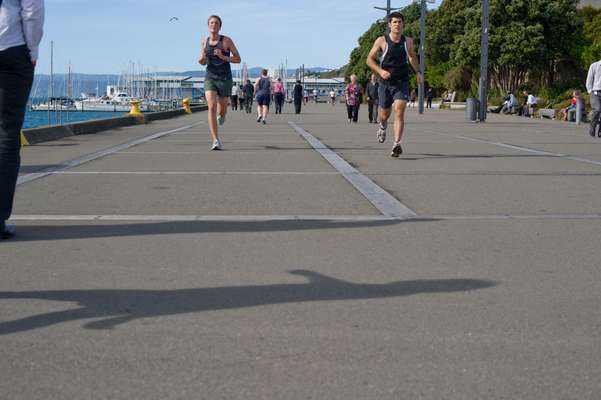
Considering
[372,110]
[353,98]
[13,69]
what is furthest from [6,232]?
[353,98]

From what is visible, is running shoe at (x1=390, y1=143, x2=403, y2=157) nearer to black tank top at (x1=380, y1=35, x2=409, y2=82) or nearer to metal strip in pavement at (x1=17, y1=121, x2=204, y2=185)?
black tank top at (x1=380, y1=35, x2=409, y2=82)

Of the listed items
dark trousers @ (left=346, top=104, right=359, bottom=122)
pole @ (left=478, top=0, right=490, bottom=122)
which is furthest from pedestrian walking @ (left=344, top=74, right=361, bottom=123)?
pole @ (left=478, top=0, right=490, bottom=122)

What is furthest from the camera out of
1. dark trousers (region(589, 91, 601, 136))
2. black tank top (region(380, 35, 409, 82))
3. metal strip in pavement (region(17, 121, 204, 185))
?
dark trousers (region(589, 91, 601, 136))

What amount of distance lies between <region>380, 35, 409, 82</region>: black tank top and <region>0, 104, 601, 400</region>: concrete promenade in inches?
150

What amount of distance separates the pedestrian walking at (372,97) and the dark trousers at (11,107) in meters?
21.5

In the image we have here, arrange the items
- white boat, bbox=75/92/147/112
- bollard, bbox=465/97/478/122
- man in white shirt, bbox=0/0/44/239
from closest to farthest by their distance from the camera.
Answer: man in white shirt, bbox=0/0/44/239
bollard, bbox=465/97/478/122
white boat, bbox=75/92/147/112

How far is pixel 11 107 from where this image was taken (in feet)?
20.2

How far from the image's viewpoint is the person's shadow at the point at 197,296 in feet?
13.2

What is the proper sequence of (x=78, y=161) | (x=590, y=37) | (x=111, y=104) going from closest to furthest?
1. (x=78, y=161)
2. (x=590, y=37)
3. (x=111, y=104)

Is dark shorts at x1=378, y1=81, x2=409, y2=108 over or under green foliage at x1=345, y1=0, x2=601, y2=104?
under

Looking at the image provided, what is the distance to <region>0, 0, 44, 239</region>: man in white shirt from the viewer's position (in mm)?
6090

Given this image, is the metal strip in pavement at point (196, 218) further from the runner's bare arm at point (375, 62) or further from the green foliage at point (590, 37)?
the green foliage at point (590, 37)

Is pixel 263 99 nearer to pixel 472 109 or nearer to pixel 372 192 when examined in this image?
pixel 472 109

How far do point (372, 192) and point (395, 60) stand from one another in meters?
4.81
